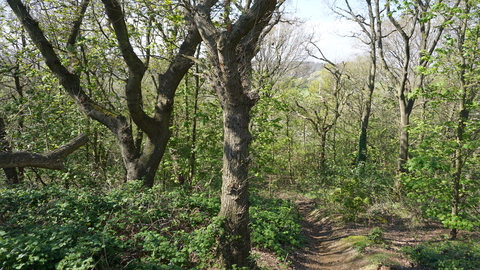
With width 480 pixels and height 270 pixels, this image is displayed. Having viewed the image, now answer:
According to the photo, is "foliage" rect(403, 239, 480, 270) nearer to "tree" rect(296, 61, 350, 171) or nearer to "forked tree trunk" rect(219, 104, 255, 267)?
"forked tree trunk" rect(219, 104, 255, 267)

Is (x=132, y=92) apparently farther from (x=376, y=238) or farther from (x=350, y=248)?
(x=376, y=238)

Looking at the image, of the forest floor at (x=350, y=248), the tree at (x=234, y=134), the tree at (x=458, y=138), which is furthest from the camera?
the tree at (x=458, y=138)

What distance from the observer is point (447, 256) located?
4.84m

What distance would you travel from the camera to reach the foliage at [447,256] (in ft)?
14.6

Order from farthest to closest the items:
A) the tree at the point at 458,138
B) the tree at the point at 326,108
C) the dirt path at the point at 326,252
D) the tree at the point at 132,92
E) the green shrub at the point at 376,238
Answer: the tree at the point at 326,108, the green shrub at the point at 376,238, the dirt path at the point at 326,252, the tree at the point at 132,92, the tree at the point at 458,138

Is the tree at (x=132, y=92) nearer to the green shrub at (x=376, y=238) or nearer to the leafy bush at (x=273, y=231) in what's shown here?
the leafy bush at (x=273, y=231)

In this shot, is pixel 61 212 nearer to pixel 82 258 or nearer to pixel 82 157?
pixel 82 258

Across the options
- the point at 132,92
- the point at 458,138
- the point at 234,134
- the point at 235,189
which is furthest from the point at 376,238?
the point at 132,92

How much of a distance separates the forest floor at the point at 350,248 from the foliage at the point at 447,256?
0.19 meters

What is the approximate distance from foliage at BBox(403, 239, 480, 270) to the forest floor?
194mm

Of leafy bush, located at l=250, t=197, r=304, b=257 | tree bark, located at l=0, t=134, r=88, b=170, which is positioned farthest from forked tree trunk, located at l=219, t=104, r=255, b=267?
tree bark, located at l=0, t=134, r=88, b=170

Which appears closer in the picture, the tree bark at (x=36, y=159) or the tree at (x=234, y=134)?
the tree bark at (x=36, y=159)

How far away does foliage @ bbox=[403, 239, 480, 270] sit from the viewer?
175 inches

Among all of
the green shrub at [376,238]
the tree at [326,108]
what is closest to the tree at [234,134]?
the green shrub at [376,238]
